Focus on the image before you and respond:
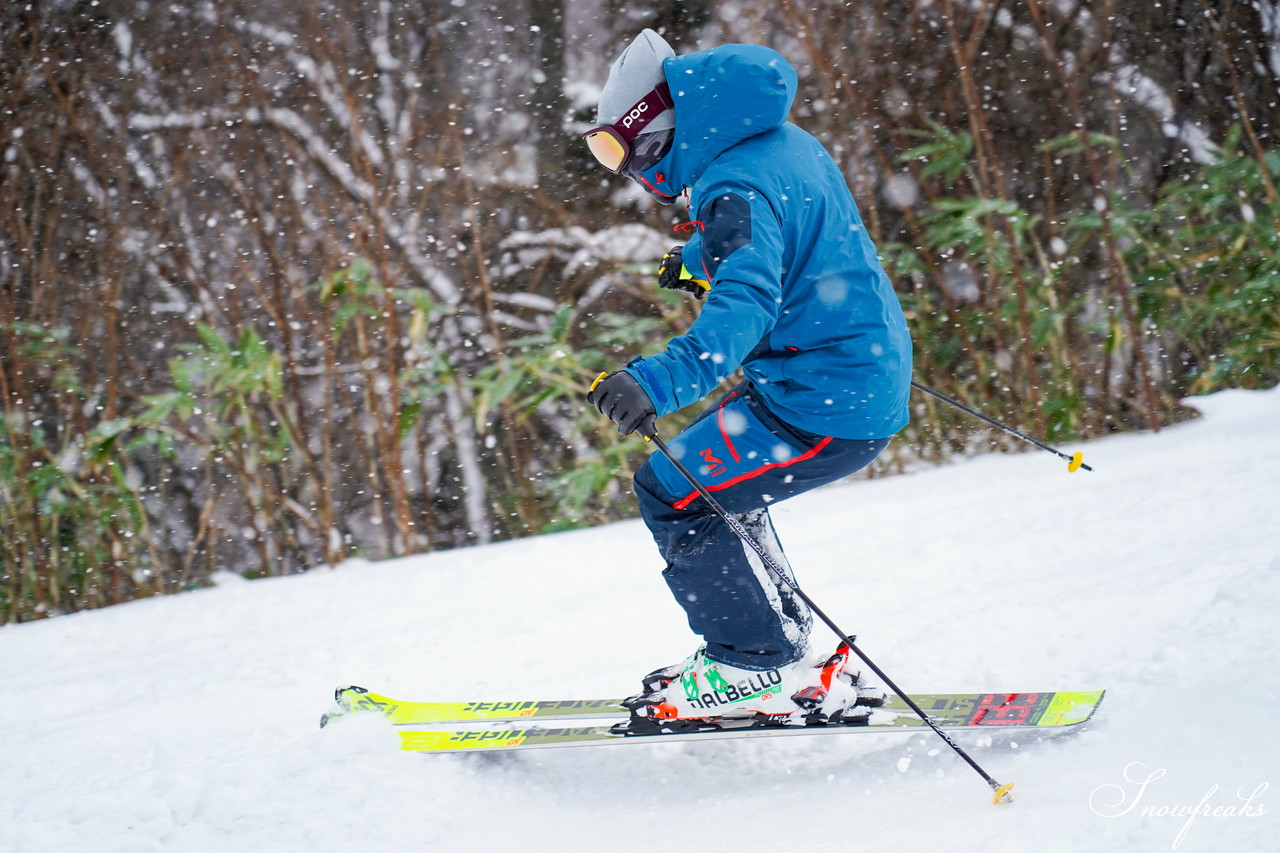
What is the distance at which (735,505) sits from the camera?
5.95 ft

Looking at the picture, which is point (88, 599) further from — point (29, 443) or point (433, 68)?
point (433, 68)

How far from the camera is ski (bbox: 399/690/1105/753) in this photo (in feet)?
5.87

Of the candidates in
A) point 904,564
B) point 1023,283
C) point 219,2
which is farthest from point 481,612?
point 219,2

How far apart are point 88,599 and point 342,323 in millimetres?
1905

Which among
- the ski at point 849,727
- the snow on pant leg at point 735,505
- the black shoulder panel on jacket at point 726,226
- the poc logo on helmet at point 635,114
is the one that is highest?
the poc logo on helmet at point 635,114

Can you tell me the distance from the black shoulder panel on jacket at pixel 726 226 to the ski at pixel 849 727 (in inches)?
40.1

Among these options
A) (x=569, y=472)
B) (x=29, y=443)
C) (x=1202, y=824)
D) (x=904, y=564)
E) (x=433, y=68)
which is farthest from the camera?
(x=433, y=68)

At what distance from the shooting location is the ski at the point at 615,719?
5.93ft

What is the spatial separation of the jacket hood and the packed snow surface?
131cm

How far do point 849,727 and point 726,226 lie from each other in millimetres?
1098

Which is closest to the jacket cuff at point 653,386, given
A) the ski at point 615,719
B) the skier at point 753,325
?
the skier at point 753,325

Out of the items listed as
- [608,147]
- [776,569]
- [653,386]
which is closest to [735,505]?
[776,569]

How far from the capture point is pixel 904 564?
3029 millimetres

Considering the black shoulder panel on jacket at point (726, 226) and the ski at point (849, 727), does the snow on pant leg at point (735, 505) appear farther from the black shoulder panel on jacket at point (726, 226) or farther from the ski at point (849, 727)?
the black shoulder panel on jacket at point (726, 226)
